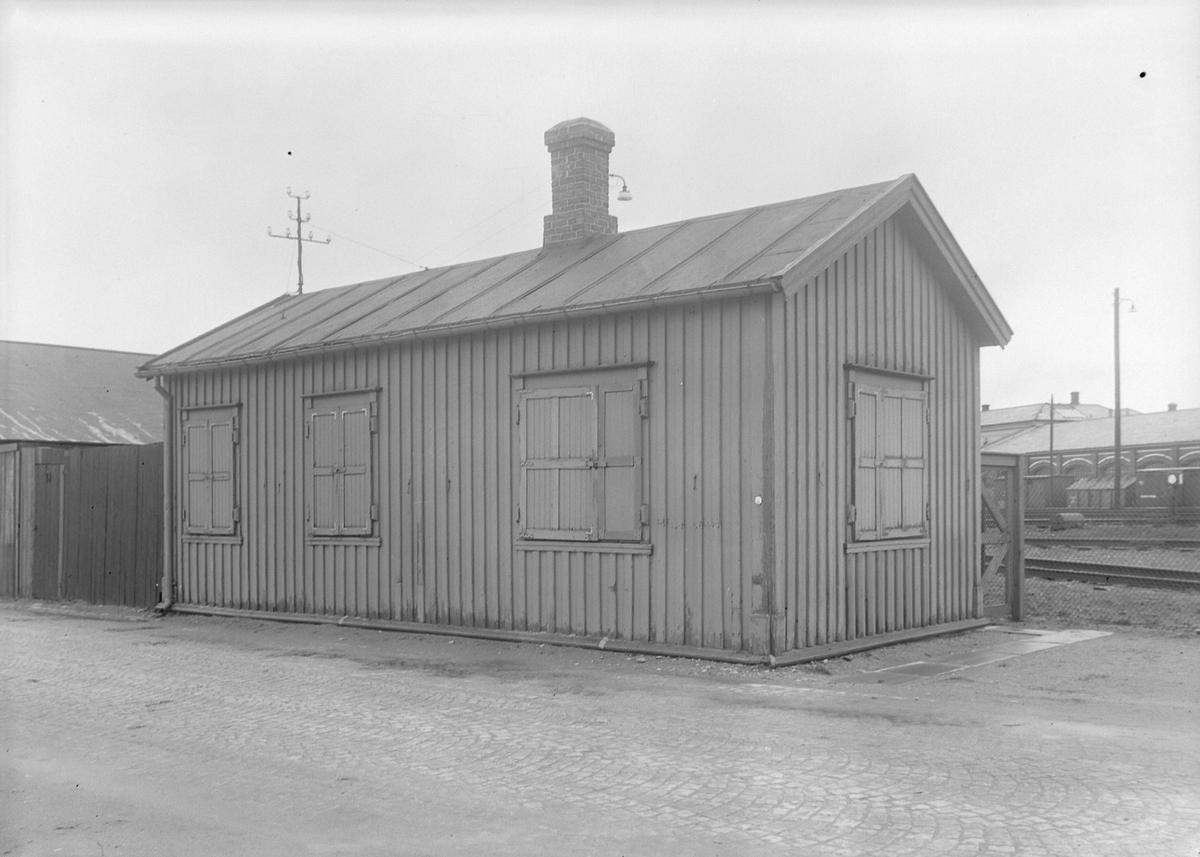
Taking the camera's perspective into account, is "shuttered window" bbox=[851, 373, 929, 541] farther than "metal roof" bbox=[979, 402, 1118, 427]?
No

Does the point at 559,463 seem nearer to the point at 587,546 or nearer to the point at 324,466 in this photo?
the point at 587,546

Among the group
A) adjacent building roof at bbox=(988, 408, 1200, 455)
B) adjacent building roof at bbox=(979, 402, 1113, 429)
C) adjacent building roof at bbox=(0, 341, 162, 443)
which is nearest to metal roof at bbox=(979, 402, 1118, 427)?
adjacent building roof at bbox=(979, 402, 1113, 429)

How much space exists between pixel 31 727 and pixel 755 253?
7.29 metres

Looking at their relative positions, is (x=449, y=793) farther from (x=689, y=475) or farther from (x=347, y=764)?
(x=689, y=475)

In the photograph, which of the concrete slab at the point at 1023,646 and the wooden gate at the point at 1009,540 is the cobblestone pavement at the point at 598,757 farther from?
the wooden gate at the point at 1009,540

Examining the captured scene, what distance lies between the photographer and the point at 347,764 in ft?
22.4

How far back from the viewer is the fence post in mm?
13781

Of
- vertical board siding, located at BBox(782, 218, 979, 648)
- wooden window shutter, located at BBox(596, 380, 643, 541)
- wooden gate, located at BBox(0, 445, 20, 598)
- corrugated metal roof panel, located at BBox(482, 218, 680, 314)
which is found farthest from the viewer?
wooden gate, located at BBox(0, 445, 20, 598)

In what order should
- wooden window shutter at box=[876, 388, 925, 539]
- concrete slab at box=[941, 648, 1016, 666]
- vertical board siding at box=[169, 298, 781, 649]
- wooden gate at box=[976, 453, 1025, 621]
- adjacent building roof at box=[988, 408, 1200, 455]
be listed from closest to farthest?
concrete slab at box=[941, 648, 1016, 666]
vertical board siding at box=[169, 298, 781, 649]
wooden window shutter at box=[876, 388, 925, 539]
wooden gate at box=[976, 453, 1025, 621]
adjacent building roof at box=[988, 408, 1200, 455]

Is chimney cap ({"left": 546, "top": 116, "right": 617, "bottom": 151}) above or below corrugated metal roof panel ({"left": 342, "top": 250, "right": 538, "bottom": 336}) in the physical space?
above

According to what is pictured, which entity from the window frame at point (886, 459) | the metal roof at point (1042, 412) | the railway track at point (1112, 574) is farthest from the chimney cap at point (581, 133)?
the metal roof at point (1042, 412)

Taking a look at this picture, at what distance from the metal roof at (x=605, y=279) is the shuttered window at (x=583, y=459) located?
2.74ft

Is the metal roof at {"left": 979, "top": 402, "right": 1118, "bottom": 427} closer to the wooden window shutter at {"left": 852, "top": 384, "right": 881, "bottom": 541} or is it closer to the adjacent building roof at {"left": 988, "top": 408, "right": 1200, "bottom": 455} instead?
the adjacent building roof at {"left": 988, "top": 408, "right": 1200, "bottom": 455}

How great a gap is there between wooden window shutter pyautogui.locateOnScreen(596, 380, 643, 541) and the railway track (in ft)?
27.2
